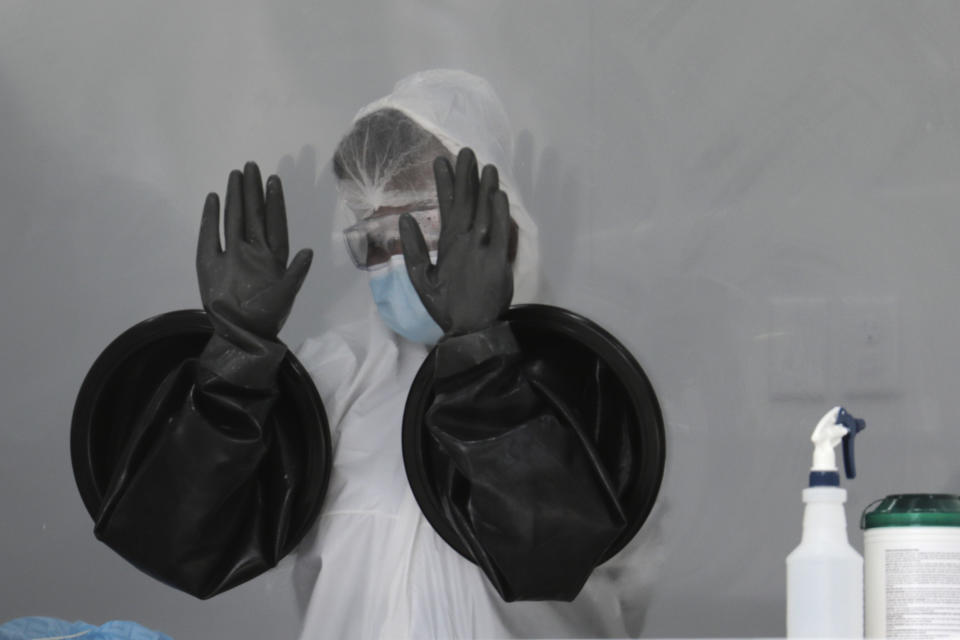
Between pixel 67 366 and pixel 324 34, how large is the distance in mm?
610

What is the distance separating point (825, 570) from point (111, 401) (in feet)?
2.88

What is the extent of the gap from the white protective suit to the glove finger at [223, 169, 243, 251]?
261 millimetres

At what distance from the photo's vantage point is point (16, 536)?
1.68 meters

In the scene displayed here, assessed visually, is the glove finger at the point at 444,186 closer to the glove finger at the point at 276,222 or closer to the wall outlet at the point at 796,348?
the glove finger at the point at 276,222

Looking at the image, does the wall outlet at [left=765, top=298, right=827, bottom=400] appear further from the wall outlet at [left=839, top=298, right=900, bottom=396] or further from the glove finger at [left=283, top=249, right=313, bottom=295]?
the glove finger at [left=283, top=249, right=313, bottom=295]

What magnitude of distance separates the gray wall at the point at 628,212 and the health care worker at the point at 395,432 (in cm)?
19

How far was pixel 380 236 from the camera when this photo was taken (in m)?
1.43

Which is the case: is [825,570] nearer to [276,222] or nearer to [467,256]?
[467,256]

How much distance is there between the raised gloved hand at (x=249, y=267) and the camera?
1.20 metres

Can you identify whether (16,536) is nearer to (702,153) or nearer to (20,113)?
(20,113)

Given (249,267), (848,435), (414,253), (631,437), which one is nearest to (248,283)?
(249,267)

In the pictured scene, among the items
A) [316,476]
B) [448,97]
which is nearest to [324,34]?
[448,97]

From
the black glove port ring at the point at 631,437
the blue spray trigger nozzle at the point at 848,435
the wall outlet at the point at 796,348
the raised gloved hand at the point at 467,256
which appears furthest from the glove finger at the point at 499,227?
the wall outlet at the point at 796,348

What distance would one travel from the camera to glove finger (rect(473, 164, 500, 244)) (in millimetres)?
1168
